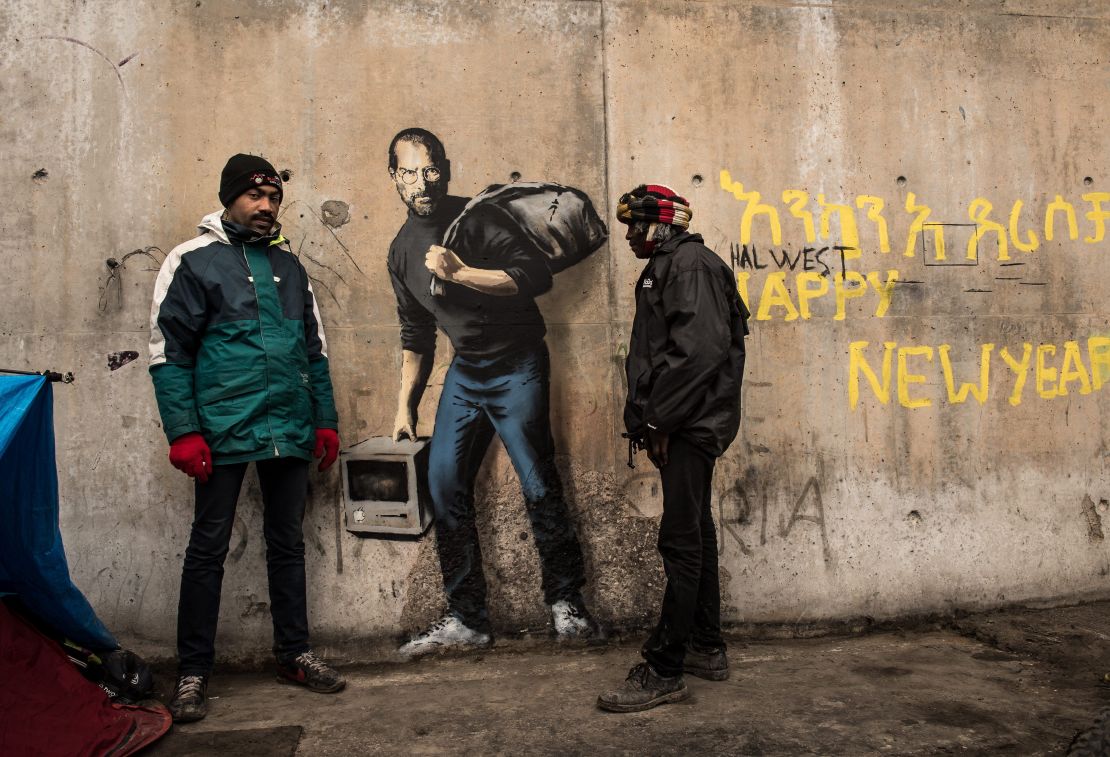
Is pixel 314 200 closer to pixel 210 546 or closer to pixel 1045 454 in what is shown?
pixel 210 546

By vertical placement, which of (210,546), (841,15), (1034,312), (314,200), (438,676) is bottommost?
(438,676)

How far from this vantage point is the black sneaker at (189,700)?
3314mm

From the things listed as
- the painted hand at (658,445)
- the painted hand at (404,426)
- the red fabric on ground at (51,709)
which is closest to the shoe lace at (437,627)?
the painted hand at (404,426)

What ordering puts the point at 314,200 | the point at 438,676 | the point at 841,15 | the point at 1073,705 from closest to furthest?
the point at 1073,705 → the point at 438,676 → the point at 314,200 → the point at 841,15

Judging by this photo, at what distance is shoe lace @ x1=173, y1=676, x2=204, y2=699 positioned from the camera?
3.37 meters

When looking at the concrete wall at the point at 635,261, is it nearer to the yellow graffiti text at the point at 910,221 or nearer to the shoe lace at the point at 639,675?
the yellow graffiti text at the point at 910,221

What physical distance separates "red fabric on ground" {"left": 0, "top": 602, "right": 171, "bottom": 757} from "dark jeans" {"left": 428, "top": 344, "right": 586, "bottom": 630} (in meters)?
1.43

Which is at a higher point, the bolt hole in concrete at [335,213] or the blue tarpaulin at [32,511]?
the bolt hole in concrete at [335,213]

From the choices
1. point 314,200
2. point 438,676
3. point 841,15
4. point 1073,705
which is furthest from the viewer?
point 841,15

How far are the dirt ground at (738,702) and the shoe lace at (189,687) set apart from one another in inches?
4.3

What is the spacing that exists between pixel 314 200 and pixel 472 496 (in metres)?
1.52

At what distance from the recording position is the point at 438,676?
380 centimetres

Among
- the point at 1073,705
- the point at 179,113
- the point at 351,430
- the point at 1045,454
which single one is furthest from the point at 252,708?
the point at 1045,454

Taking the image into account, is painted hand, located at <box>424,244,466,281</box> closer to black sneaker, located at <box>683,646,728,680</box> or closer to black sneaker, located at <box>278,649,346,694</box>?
black sneaker, located at <box>278,649,346,694</box>
